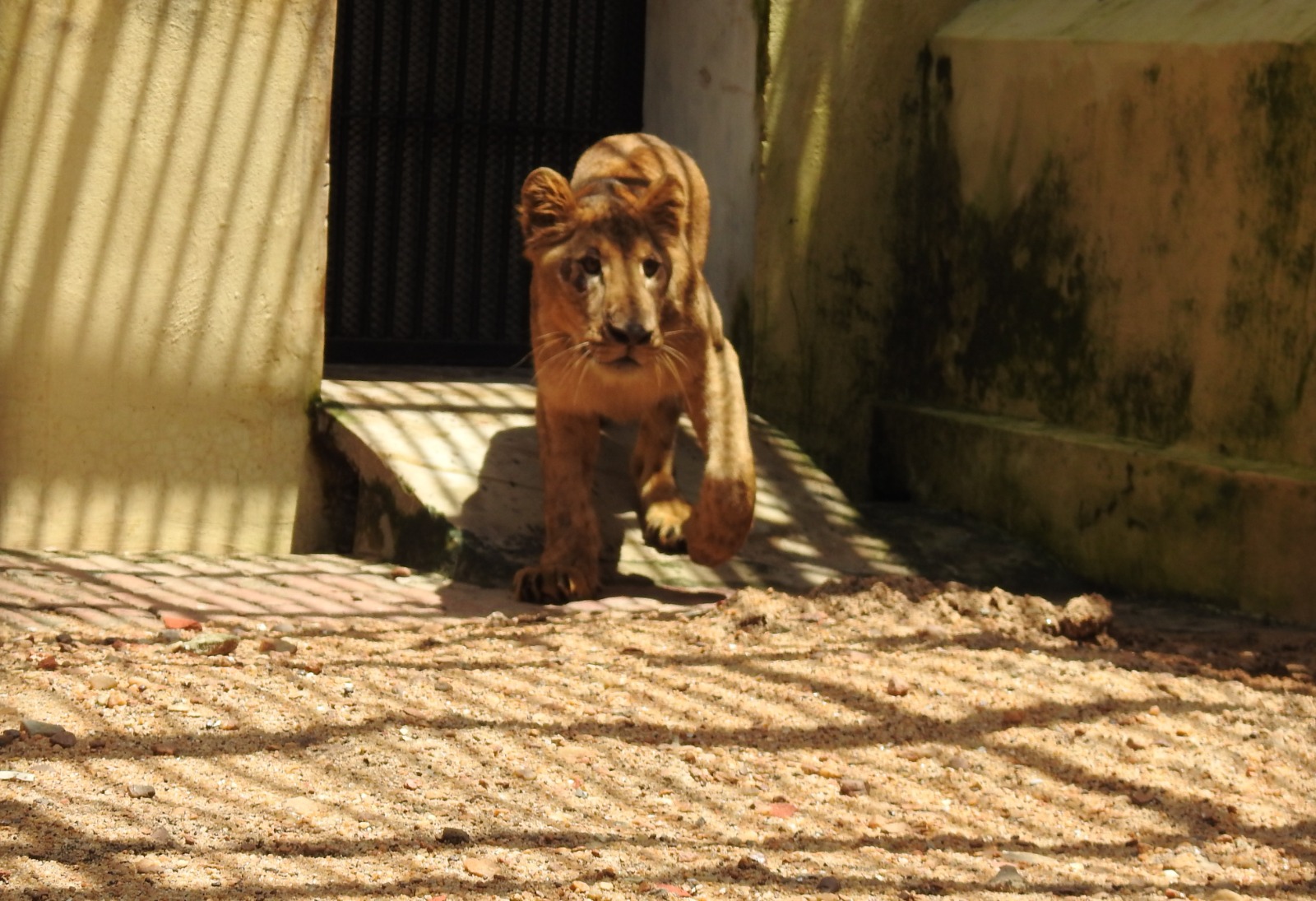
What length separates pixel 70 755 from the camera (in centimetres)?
363

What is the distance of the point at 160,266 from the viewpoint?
6551 millimetres

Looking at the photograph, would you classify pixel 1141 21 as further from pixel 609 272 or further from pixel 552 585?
pixel 552 585

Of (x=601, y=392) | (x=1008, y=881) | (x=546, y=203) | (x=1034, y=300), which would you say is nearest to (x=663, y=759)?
(x=1008, y=881)

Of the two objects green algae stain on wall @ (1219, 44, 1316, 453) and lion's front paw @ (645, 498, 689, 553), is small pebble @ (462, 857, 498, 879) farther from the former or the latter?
green algae stain on wall @ (1219, 44, 1316, 453)

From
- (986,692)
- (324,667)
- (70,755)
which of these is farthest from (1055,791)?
(70,755)

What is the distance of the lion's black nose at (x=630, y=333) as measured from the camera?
5.50m

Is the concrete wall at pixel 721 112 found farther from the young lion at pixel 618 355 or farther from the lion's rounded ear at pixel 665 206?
the lion's rounded ear at pixel 665 206

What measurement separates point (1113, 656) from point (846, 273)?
10.1ft

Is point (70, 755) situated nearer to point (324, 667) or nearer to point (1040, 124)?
point (324, 667)

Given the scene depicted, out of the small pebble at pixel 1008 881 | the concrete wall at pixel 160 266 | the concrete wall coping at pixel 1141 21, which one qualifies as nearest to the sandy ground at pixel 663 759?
the small pebble at pixel 1008 881

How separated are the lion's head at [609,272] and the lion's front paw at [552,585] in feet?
2.23

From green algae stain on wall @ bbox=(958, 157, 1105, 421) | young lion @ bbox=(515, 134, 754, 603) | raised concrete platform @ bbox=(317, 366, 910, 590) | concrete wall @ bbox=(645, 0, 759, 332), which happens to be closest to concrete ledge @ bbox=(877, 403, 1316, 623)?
green algae stain on wall @ bbox=(958, 157, 1105, 421)

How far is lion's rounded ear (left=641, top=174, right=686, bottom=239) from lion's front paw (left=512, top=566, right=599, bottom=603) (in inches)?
45.2

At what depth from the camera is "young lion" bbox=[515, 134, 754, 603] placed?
18.5ft
